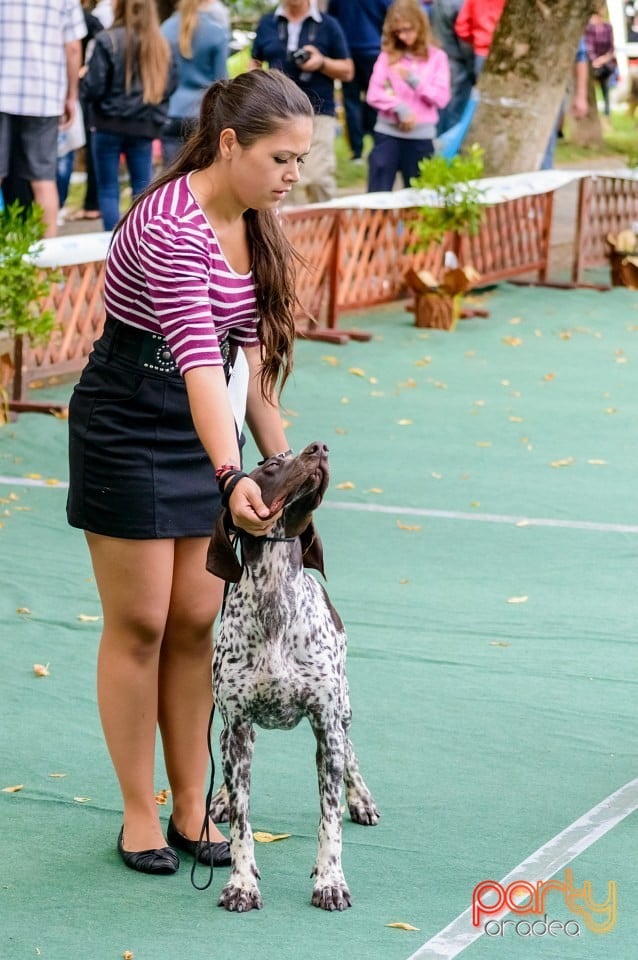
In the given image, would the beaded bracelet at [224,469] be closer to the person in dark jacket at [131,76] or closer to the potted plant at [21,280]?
the potted plant at [21,280]

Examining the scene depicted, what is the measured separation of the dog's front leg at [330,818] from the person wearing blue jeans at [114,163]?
9.44 metres

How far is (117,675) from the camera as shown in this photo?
404 cm

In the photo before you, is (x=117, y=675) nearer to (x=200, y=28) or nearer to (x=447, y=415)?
(x=447, y=415)

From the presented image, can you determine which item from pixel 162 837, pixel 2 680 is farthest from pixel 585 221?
pixel 162 837

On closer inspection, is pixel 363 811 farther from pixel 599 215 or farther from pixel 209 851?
pixel 599 215

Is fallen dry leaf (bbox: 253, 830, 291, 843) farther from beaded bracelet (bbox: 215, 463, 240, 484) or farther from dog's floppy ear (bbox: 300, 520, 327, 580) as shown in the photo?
beaded bracelet (bbox: 215, 463, 240, 484)

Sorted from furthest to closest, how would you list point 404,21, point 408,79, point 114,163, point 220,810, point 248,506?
point 408,79, point 404,21, point 114,163, point 220,810, point 248,506

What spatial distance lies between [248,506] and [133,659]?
2.60 feet

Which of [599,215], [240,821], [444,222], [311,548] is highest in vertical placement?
[311,548]

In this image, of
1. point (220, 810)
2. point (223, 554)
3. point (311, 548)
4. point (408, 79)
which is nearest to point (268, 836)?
point (220, 810)

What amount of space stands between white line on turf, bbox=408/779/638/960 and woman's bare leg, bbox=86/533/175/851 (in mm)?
801

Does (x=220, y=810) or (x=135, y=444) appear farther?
(x=220, y=810)

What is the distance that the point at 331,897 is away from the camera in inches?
151

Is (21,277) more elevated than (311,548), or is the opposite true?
(311,548)
